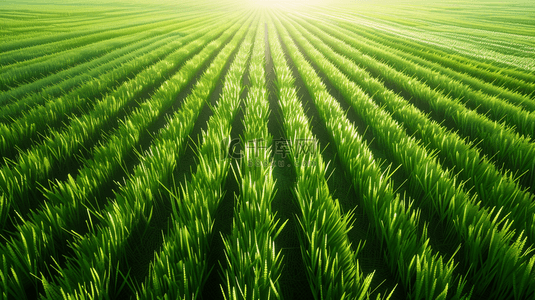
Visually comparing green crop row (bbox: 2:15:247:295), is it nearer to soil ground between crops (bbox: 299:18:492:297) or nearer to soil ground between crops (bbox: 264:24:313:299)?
soil ground between crops (bbox: 264:24:313:299)

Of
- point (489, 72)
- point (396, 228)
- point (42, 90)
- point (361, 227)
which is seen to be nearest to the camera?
point (396, 228)

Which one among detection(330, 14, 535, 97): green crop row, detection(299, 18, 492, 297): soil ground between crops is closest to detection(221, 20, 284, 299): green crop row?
detection(299, 18, 492, 297): soil ground between crops

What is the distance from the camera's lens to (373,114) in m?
2.89

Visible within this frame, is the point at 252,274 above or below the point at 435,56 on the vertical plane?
below

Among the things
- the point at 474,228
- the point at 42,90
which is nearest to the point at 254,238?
the point at 474,228

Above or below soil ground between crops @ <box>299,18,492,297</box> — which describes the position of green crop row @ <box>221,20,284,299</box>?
above

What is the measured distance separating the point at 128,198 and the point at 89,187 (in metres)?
0.45

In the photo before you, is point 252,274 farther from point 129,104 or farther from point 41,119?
point 129,104

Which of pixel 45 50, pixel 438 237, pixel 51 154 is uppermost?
pixel 45 50

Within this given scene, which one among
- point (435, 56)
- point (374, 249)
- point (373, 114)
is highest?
point (435, 56)

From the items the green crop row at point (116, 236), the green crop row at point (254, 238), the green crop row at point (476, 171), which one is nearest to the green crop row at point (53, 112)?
the green crop row at point (116, 236)

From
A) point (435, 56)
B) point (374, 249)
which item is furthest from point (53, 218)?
point (435, 56)

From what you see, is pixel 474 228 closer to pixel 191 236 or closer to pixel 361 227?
pixel 361 227

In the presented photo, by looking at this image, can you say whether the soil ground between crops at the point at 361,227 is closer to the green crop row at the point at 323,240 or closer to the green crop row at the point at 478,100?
the green crop row at the point at 323,240
